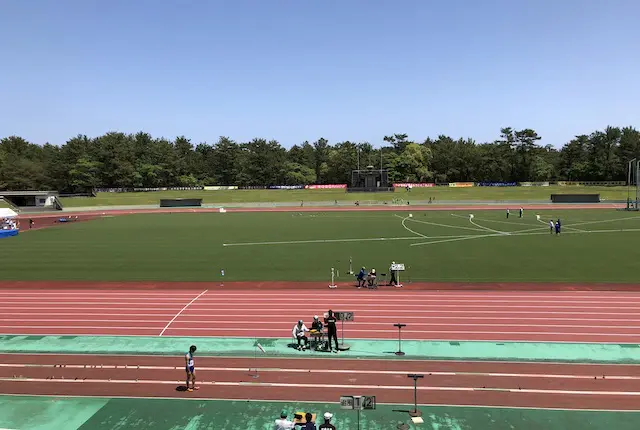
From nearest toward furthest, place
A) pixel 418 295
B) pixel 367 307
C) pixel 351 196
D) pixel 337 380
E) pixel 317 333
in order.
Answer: pixel 337 380
pixel 317 333
pixel 367 307
pixel 418 295
pixel 351 196

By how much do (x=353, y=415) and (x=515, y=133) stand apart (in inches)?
5573

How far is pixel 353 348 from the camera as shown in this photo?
15.9 m

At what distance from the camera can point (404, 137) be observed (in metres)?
168

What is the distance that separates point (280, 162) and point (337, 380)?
136859 millimetres

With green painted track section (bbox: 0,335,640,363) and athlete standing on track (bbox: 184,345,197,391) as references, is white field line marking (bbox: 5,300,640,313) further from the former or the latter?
athlete standing on track (bbox: 184,345,197,391)

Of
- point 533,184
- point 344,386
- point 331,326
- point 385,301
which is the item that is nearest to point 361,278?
point 385,301

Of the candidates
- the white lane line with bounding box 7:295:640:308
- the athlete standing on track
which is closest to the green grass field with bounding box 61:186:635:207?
the white lane line with bounding box 7:295:640:308

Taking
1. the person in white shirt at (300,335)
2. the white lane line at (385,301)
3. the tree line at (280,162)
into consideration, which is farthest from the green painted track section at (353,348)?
the tree line at (280,162)

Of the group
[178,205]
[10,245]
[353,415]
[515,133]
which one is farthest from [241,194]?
[353,415]

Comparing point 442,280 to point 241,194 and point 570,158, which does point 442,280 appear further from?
point 570,158

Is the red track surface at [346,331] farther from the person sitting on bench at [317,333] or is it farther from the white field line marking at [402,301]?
the person sitting on bench at [317,333]

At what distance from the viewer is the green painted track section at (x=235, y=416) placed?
35.8 feet

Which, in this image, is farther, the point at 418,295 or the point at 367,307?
the point at 418,295

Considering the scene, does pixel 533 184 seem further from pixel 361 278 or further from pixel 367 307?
pixel 367 307
